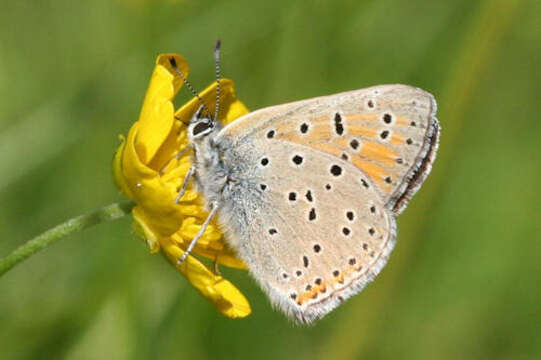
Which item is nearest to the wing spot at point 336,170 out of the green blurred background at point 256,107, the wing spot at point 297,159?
the wing spot at point 297,159

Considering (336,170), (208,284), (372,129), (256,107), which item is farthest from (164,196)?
(256,107)

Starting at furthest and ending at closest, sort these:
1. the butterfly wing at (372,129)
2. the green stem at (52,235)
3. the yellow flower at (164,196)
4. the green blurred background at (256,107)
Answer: the green blurred background at (256,107) < the butterfly wing at (372,129) < the yellow flower at (164,196) < the green stem at (52,235)

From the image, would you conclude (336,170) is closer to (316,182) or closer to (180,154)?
(316,182)

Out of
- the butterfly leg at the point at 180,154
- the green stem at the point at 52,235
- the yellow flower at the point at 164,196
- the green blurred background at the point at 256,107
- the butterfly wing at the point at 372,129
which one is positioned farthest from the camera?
the green blurred background at the point at 256,107

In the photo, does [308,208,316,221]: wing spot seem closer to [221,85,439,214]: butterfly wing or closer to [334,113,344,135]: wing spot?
[221,85,439,214]: butterfly wing

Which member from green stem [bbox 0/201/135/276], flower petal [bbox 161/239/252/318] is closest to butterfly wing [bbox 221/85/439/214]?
flower petal [bbox 161/239/252/318]

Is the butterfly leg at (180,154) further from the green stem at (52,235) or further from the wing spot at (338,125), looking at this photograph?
the wing spot at (338,125)

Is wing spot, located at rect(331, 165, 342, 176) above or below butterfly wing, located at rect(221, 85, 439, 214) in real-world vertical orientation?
below
